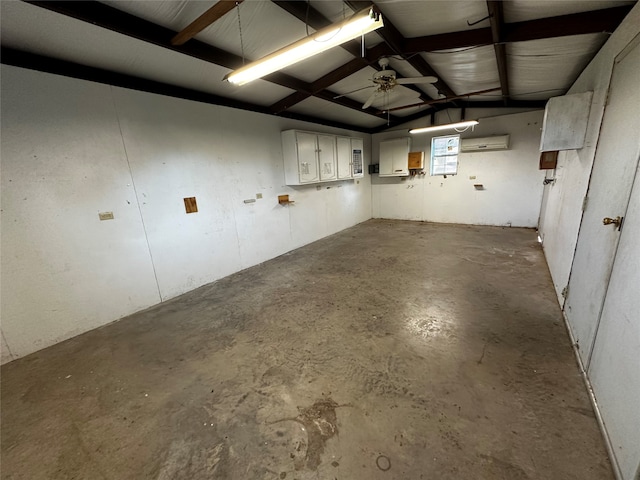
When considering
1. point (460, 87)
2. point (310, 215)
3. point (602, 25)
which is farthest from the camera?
point (310, 215)

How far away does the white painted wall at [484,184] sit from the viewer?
A: 555 cm

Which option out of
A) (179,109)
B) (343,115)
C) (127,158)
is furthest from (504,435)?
(343,115)

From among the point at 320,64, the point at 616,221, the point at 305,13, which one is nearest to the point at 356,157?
the point at 320,64

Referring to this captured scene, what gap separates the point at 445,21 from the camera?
8.32 feet

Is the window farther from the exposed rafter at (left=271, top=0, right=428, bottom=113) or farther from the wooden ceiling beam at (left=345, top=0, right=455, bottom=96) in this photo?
the wooden ceiling beam at (left=345, top=0, right=455, bottom=96)

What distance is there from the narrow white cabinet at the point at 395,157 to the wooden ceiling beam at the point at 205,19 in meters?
5.53

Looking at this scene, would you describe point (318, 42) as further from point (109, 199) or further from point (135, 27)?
point (109, 199)

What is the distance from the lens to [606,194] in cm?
175

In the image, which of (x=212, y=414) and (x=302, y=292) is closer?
(x=212, y=414)

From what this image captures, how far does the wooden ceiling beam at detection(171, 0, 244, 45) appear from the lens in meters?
1.84

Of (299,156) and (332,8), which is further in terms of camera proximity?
(299,156)

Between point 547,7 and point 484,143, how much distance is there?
13.1ft

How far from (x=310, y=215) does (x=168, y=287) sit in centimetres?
309

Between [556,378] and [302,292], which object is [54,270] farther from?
[556,378]
